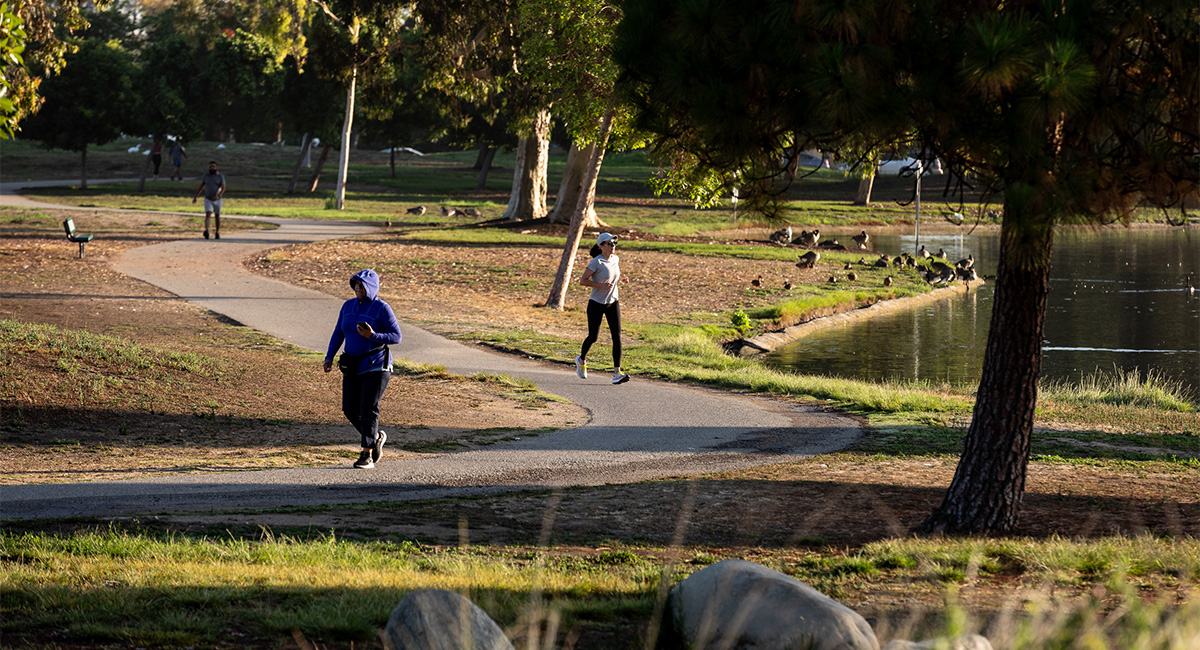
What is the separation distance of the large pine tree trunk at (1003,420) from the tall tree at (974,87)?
33.6 inches

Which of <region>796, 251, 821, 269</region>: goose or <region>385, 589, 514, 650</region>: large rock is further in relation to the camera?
<region>796, 251, 821, 269</region>: goose

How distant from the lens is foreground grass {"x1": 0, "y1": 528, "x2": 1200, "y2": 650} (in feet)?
16.6

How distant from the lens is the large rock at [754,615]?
4703mm

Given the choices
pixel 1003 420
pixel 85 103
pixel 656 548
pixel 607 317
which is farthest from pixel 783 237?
pixel 656 548

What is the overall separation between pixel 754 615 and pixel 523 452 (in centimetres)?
619

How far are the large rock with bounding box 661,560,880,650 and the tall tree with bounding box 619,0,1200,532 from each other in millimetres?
2699

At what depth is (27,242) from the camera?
2877 centimetres

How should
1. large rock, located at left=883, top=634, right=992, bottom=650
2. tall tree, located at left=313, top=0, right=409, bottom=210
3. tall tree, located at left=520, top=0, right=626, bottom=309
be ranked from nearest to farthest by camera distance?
large rock, located at left=883, top=634, right=992, bottom=650
tall tree, located at left=520, top=0, right=626, bottom=309
tall tree, located at left=313, top=0, right=409, bottom=210

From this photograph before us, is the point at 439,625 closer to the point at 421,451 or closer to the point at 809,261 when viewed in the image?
the point at 421,451

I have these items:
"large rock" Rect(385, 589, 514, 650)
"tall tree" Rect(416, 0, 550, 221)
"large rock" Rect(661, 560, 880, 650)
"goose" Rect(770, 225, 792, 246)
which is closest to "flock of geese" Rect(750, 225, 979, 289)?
"goose" Rect(770, 225, 792, 246)

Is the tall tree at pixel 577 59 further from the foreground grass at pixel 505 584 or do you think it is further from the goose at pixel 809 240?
the goose at pixel 809 240

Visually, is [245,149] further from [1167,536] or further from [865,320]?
[1167,536]

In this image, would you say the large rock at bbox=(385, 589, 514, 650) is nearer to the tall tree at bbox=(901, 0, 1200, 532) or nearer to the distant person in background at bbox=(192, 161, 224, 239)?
the tall tree at bbox=(901, 0, 1200, 532)

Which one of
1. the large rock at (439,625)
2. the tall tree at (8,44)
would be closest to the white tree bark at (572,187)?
the tall tree at (8,44)
